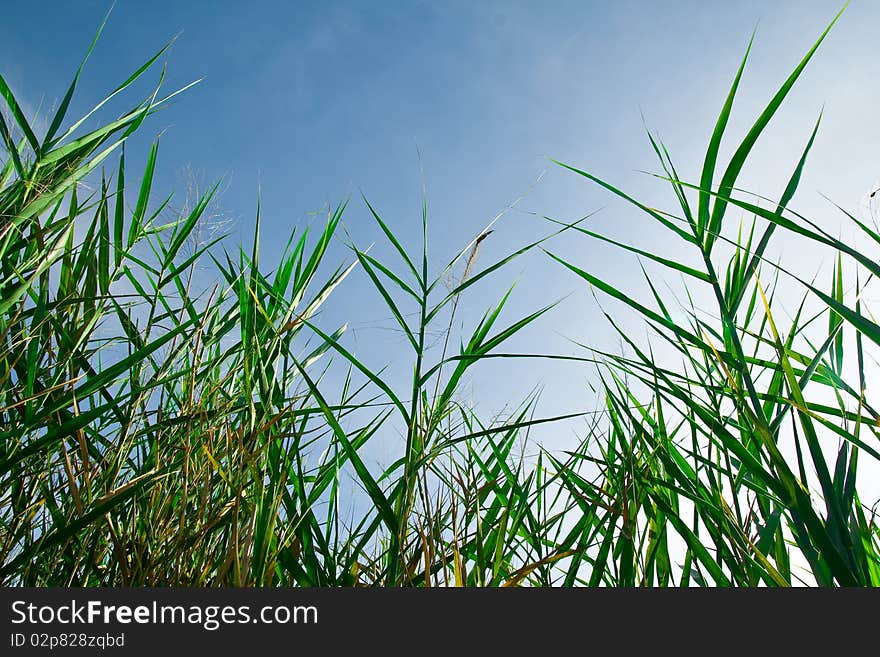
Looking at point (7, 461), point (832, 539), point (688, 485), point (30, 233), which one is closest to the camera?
point (832, 539)

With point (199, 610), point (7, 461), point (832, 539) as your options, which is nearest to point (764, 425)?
point (832, 539)

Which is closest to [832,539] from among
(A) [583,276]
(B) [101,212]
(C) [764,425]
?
(C) [764,425]

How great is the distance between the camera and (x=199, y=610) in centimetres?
57

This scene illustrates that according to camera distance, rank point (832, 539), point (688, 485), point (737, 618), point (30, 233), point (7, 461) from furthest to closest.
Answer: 1. point (30, 233)
2. point (688, 485)
3. point (7, 461)
4. point (832, 539)
5. point (737, 618)

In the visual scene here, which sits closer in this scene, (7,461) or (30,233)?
(7,461)

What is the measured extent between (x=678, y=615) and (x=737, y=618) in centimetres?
5

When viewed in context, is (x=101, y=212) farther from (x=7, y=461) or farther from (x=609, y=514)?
(x=609, y=514)

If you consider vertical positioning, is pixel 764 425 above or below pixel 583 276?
below

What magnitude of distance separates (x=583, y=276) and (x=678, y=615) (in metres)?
0.59

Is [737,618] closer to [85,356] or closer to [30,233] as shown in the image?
[85,356]

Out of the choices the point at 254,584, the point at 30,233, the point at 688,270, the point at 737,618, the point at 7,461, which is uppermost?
the point at 30,233

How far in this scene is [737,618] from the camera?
56cm

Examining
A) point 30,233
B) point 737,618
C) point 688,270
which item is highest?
point 30,233

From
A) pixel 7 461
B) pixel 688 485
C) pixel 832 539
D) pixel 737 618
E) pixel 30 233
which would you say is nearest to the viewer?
pixel 737 618
